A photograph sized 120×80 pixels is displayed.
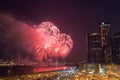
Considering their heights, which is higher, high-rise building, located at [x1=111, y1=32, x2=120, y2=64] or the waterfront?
high-rise building, located at [x1=111, y1=32, x2=120, y2=64]

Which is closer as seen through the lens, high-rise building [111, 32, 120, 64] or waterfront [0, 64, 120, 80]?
waterfront [0, 64, 120, 80]

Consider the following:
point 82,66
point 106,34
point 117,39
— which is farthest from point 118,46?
point 82,66

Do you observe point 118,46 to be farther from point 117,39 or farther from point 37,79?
point 37,79

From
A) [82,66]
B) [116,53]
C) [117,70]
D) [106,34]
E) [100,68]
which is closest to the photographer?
[117,70]

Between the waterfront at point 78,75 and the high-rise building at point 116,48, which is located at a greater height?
the high-rise building at point 116,48

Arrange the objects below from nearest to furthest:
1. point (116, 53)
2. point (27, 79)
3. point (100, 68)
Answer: point (27, 79)
point (100, 68)
point (116, 53)

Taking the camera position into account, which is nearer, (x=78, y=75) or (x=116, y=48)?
(x=78, y=75)

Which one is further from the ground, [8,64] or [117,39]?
[117,39]

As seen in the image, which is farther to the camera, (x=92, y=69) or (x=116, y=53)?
(x=116, y=53)

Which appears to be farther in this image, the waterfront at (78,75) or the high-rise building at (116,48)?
the high-rise building at (116,48)
